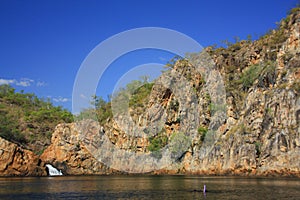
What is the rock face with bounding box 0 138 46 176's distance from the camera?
3004 inches

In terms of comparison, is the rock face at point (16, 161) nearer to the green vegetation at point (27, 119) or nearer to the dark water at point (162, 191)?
the green vegetation at point (27, 119)

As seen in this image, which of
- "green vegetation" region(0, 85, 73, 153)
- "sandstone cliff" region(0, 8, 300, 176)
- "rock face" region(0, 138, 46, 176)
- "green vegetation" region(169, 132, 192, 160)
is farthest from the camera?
"green vegetation" region(0, 85, 73, 153)

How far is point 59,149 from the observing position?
94875 millimetres

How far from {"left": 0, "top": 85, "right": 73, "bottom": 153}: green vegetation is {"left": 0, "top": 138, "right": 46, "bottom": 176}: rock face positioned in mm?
29533

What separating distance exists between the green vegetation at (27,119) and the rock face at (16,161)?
2953 centimetres

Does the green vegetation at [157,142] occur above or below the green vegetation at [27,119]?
below

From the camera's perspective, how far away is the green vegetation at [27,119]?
11244cm

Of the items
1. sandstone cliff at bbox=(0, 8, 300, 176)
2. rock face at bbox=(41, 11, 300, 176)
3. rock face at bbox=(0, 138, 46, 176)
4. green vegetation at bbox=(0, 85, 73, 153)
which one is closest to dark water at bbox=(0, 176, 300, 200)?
rock face at bbox=(41, 11, 300, 176)

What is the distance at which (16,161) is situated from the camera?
77.9m

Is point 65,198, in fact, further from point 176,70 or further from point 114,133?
point 176,70

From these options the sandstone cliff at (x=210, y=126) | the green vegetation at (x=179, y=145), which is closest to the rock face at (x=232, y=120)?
the sandstone cliff at (x=210, y=126)

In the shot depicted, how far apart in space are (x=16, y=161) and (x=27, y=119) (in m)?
48.2

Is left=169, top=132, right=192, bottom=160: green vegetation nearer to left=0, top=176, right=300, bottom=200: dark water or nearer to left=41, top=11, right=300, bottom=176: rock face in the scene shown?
left=41, top=11, right=300, bottom=176: rock face

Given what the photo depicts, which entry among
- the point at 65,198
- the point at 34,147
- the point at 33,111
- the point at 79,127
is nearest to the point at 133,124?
the point at 79,127
